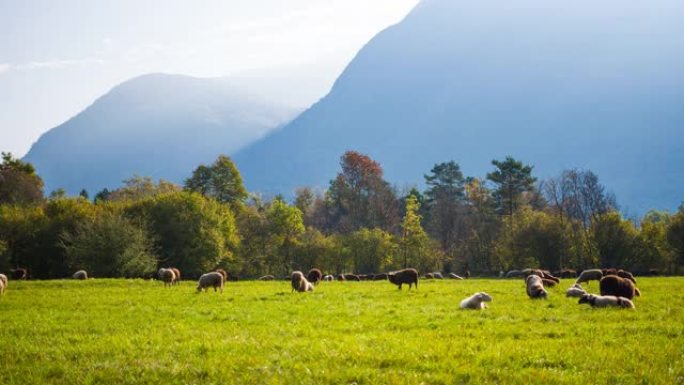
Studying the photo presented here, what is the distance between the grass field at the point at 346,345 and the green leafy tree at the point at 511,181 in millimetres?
81193

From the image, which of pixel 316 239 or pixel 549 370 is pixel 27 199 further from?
pixel 549 370

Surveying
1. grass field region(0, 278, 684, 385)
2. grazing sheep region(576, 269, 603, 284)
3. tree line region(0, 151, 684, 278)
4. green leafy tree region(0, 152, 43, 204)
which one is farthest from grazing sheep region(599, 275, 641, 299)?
green leafy tree region(0, 152, 43, 204)

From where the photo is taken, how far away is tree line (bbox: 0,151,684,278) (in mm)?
71062

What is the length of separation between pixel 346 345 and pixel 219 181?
82618 millimetres

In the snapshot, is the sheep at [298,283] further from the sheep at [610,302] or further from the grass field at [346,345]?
the sheep at [610,302]

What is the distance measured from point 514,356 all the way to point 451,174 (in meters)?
119

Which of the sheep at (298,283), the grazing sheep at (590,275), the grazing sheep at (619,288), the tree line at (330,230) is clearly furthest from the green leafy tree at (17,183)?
the grazing sheep at (619,288)

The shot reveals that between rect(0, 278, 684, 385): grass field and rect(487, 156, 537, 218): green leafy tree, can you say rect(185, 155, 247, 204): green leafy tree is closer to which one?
rect(487, 156, 537, 218): green leafy tree

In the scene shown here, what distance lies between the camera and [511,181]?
104m

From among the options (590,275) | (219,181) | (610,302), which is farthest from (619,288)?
(219,181)

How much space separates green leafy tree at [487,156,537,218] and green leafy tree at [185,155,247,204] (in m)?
45.5

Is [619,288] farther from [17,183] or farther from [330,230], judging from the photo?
[330,230]

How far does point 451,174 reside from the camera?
5123 inches

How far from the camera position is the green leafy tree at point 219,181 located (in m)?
93.7
